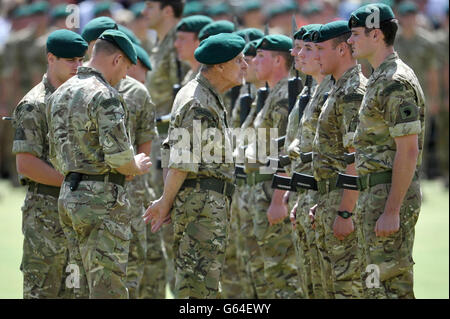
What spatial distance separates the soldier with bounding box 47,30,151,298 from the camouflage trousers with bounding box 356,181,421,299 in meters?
1.55

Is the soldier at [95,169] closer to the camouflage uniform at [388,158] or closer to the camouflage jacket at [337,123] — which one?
the camouflage jacket at [337,123]

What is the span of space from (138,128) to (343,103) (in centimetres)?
192

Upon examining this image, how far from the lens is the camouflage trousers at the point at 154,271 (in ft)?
27.6

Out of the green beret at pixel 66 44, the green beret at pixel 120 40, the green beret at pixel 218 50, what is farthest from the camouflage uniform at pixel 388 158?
the green beret at pixel 66 44

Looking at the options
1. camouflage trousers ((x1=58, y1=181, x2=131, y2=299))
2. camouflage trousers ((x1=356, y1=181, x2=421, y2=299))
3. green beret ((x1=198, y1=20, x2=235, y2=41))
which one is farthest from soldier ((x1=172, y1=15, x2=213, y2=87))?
camouflage trousers ((x1=356, y1=181, x2=421, y2=299))

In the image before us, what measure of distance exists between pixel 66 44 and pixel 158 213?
138cm

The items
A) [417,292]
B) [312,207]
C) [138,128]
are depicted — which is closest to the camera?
[312,207]

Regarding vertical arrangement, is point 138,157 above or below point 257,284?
above

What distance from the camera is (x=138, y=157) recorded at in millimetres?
6348

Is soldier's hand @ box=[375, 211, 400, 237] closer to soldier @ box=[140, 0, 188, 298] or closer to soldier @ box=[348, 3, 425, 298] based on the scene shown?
soldier @ box=[348, 3, 425, 298]

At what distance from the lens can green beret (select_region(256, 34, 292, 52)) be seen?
26.1 ft

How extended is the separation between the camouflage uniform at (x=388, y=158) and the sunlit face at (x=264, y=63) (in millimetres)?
2237

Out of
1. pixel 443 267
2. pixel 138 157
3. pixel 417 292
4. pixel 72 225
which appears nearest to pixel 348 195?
pixel 138 157
